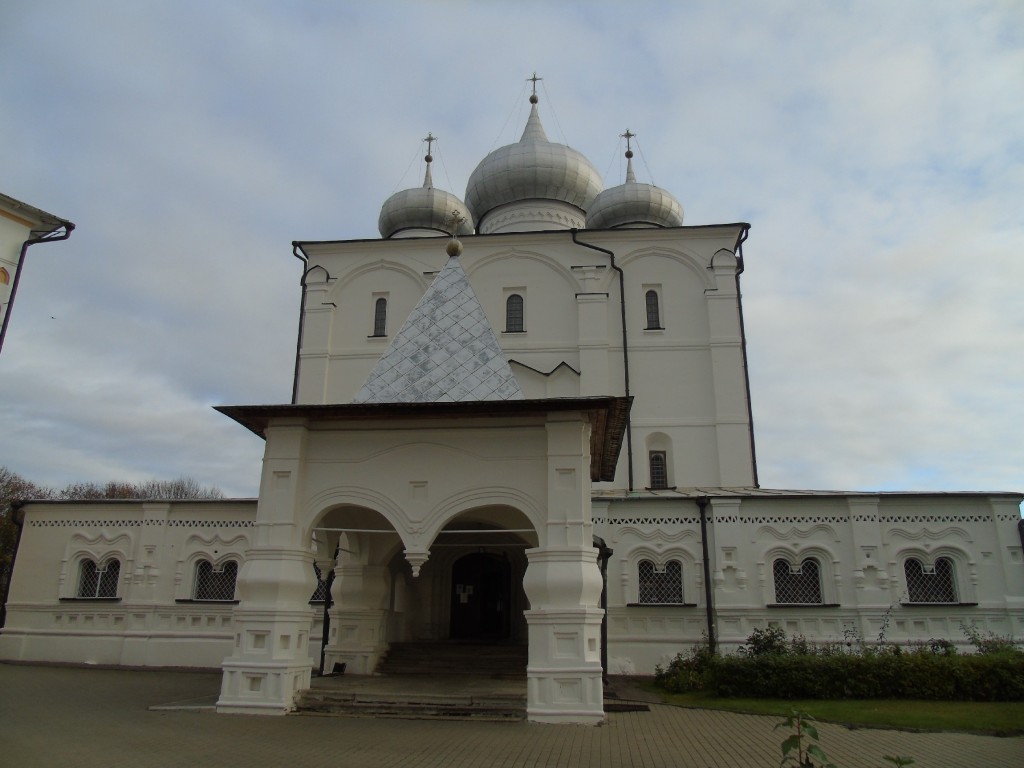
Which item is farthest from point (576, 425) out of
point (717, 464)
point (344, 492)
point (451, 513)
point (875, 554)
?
point (717, 464)

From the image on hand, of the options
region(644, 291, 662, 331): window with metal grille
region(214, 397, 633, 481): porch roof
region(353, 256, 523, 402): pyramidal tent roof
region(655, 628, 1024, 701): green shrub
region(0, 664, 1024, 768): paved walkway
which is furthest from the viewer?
region(644, 291, 662, 331): window with metal grille

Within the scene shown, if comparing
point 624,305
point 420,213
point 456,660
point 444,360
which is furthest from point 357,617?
point 420,213

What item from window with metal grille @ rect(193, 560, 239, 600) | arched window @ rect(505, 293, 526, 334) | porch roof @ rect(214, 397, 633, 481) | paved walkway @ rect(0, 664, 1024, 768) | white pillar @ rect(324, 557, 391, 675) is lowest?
paved walkway @ rect(0, 664, 1024, 768)

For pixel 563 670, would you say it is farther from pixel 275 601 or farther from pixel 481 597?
pixel 481 597

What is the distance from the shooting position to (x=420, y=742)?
7625mm

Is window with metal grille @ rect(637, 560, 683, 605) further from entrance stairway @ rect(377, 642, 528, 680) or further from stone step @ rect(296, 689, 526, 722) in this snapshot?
stone step @ rect(296, 689, 526, 722)

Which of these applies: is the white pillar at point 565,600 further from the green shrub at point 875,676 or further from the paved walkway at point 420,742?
the green shrub at point 875,676

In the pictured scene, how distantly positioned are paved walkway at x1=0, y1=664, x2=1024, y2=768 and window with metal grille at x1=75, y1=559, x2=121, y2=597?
19.0 ft

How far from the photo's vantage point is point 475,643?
44.3ft

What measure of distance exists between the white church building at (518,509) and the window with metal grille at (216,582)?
0.05 m

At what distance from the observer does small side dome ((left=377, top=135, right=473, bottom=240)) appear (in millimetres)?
22531

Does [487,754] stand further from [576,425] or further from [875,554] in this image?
[875,554]

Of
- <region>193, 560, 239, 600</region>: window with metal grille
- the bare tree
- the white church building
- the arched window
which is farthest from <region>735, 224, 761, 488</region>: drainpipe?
the bare tree

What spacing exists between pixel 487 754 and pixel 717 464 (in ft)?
40.0
